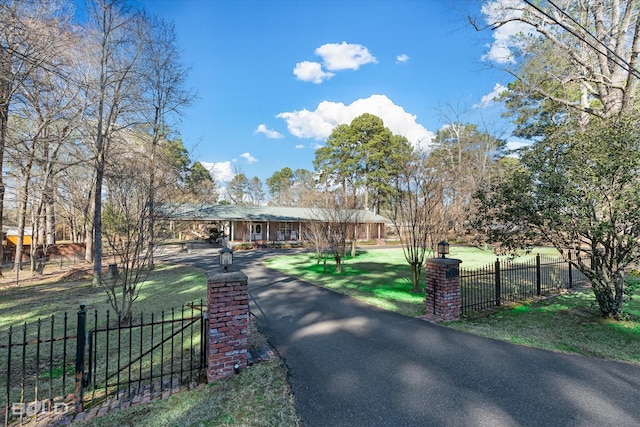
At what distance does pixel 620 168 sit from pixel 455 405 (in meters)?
5.29

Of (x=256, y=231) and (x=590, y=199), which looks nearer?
(x=590, y=199)

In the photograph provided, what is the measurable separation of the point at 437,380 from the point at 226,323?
2827 mm

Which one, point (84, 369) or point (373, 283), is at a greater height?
point (84, 369)

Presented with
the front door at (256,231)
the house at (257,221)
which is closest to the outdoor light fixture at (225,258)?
the house at (257,221)

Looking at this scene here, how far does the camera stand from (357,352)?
457cm

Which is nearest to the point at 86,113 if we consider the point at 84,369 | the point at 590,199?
the point at 84,369

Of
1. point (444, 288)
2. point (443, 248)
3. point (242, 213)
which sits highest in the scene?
point (242, 213)

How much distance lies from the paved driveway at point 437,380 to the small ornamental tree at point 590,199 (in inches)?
65.2

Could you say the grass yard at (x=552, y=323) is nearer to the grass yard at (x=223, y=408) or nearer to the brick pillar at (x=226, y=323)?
the grass yard at (x=223, y=408)

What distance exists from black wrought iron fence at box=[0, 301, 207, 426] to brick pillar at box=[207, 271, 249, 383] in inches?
9.3

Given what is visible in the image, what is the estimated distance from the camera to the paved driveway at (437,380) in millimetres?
3027

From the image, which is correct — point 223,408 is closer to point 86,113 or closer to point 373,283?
point 373,283

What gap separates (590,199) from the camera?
5.32 meters

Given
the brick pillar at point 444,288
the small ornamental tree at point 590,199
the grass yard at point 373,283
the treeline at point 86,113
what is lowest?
the grass yard at point 373,283
